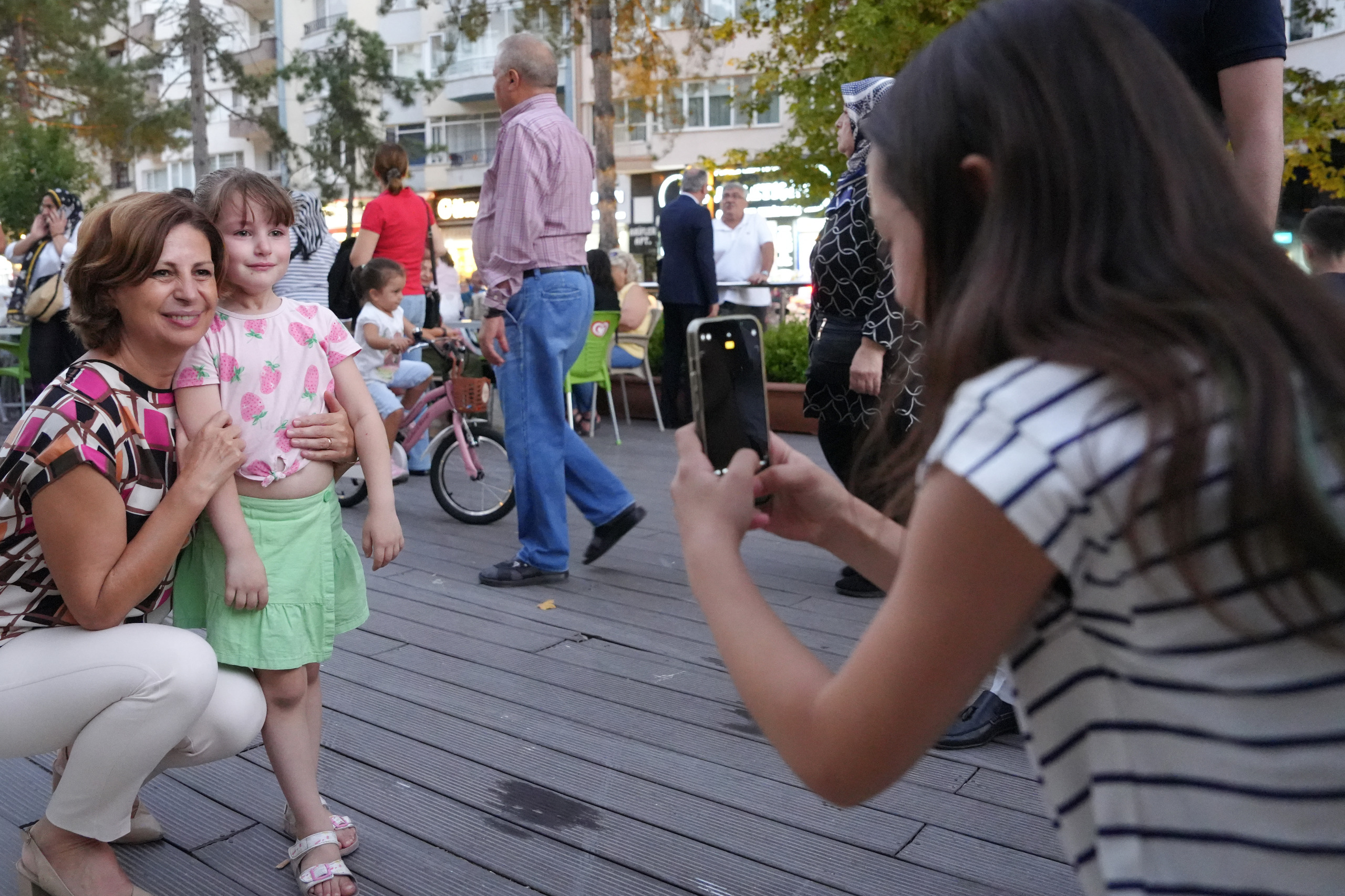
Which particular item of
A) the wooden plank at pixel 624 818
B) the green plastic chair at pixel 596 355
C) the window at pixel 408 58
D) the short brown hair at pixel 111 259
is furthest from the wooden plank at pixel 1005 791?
the window at pixel 408 58

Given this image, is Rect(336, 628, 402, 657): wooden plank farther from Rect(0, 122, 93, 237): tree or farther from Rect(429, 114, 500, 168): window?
Rect(429, 114, 500, 168): window

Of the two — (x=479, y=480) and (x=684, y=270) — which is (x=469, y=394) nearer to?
(x=479, y=480)

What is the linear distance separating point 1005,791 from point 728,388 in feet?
6.14

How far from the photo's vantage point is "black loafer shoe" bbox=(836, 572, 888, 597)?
4.55 meters

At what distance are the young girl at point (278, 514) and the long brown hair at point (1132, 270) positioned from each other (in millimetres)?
1692

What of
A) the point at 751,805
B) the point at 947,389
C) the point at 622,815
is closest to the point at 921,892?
the point at 751,805

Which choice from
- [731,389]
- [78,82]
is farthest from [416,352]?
[78,82]

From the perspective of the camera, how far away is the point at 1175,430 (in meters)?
0.83

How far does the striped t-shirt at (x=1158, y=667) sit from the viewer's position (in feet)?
2.79

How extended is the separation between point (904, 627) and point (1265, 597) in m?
0.26

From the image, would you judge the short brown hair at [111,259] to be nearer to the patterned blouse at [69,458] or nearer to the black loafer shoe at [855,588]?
the patterned blouse at [69,458]

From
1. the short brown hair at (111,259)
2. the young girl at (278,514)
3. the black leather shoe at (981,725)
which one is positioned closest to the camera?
the short brown hair at (111,259)

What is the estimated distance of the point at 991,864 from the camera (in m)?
2.45

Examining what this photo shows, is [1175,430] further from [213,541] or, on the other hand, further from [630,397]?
[630,397]
